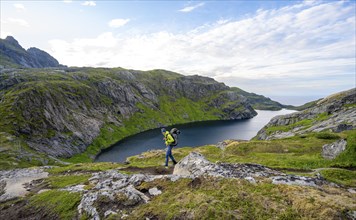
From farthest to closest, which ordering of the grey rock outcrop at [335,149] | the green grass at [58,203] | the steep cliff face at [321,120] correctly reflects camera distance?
the steep cliff face at [321,120] → the grey rock outcrop at [335,149] → the green grass at [58,203]

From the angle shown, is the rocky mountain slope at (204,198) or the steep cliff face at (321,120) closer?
the rocky mountain slope at (204,198)

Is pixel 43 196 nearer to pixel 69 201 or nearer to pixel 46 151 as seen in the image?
pixel 69 201

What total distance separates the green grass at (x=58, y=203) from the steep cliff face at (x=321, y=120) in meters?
88.0

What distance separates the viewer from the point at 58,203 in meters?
22.2

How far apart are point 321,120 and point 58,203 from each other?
115877 millimetres

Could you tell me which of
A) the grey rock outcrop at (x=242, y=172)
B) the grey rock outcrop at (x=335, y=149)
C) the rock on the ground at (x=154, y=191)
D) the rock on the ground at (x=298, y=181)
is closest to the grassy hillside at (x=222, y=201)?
the rock on the ground at (x=154, y=191)

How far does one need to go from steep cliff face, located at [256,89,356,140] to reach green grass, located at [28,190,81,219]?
88.0 m

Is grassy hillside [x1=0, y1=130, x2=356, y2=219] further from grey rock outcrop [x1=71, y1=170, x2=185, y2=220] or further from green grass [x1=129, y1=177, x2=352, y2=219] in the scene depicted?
grey rock outcrop [x1=71, y1=170, x2=185, y2=220]

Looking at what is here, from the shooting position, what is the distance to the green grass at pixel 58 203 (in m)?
20.4

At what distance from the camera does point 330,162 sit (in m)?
30.0

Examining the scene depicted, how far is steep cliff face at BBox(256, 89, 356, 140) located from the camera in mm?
90125

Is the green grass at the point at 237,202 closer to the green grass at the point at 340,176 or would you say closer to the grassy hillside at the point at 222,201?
the grassy hillside at the point at 222,201

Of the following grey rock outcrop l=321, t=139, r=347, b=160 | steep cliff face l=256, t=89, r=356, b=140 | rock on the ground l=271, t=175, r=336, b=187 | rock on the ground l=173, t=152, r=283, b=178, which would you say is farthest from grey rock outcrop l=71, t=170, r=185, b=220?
steep cliff face l=256, t=89, r=356, b=140

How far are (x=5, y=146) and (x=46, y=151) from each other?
80.8 feet
